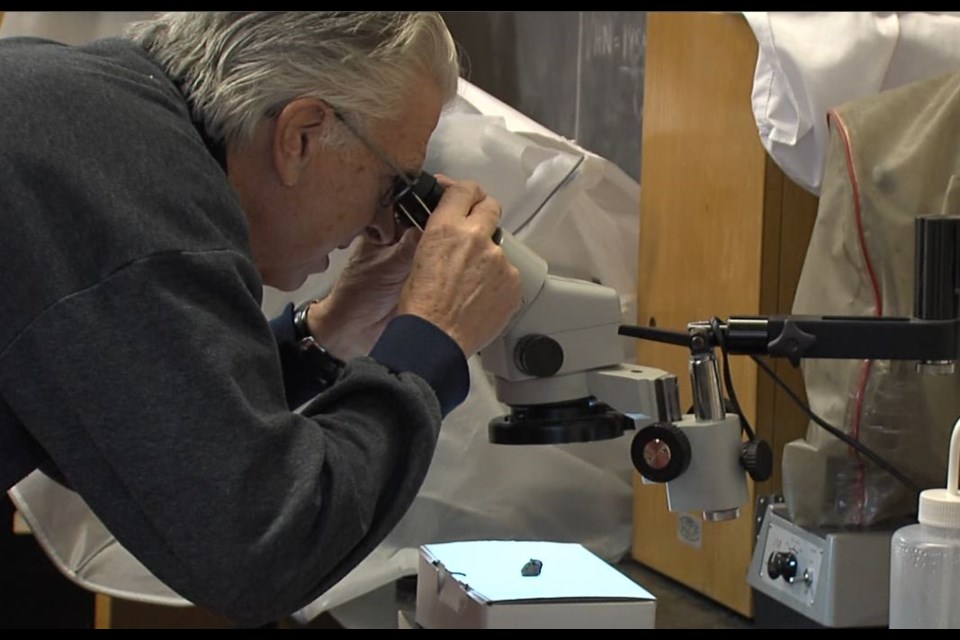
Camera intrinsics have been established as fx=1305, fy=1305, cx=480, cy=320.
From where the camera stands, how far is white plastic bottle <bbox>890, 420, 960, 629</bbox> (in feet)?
3.19

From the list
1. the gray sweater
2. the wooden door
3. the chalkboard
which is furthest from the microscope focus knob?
the chalkboard

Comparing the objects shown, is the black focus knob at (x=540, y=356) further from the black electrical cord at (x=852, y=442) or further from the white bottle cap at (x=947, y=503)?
the white bottle cap at (x=947, y=503)

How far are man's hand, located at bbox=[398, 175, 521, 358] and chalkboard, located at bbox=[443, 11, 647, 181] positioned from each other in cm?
103

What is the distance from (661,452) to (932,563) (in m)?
0.22

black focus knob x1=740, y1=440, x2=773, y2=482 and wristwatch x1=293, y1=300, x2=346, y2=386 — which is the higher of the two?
wristwatch x1=293, y1=300, x2=346, y2=386

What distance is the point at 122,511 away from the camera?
953 millimetres

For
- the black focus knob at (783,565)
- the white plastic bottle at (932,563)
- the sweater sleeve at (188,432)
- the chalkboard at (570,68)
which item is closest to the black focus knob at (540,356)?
the sweater sleeve at (188,432)

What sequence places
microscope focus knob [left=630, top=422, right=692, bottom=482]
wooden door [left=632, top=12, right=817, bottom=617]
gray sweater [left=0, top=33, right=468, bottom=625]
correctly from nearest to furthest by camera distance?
gray sweater [left=0, top=33, right=468, bottom=625]
microscope focus knob [left=630, top=422, right=692, bottom=482]
wooden door [left=632, top=12, right=817, bottom=617]

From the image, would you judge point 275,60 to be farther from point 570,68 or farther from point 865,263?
point 570,68

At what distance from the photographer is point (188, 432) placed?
0.93 meters

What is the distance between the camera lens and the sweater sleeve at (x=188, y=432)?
0.92 m

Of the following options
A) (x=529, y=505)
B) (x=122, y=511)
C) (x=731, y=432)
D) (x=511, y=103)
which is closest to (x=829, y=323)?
(x=731, y=432)

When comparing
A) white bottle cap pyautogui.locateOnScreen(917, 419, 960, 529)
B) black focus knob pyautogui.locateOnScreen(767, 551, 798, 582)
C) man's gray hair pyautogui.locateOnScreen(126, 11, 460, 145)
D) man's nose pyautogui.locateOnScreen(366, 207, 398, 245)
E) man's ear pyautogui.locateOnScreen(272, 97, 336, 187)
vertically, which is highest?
man's gray hair pyautogui.locateOnScreen(126, 11, 460, 145)

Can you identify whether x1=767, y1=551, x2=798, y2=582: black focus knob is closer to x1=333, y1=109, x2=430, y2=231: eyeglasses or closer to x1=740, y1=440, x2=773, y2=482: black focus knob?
x1=740, y1=440, x2=773, y2=482: black focus knob
